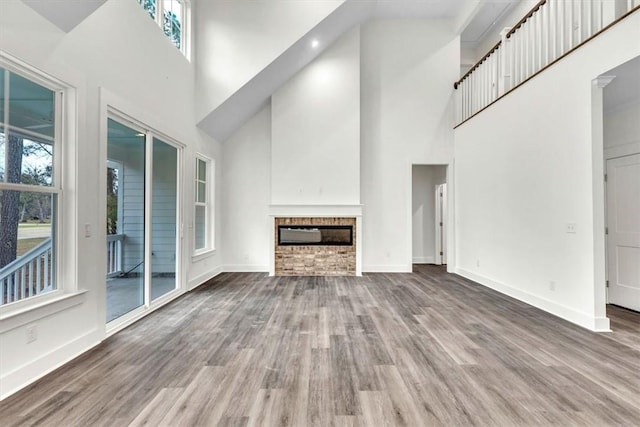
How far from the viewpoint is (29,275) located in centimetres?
216

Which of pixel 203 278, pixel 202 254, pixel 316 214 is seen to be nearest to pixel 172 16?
pixel 202 254

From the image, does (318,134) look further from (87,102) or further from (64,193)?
(64,193)

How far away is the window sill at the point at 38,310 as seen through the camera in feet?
6.15

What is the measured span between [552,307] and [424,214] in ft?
12.9

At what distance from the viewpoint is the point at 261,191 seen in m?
6.20

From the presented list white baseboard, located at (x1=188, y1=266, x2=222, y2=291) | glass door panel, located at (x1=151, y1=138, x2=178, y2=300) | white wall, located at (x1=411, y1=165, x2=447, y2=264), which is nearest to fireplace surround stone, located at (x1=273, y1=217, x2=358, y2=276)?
white baseboard, located at (x1=188, y1=266, x2=222, y2=291)

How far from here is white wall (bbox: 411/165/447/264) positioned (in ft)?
23.6

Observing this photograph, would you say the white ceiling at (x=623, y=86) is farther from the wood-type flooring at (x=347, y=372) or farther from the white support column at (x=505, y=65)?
the wood-type flooring at (x=347, y=372)

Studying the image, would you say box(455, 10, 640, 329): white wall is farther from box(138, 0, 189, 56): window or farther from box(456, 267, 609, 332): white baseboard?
box(138, 0, 189, 56): window

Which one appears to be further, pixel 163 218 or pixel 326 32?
pixel 326 32

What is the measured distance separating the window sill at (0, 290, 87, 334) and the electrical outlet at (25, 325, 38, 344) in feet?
0.16

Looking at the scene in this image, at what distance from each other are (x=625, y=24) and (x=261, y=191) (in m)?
5.46

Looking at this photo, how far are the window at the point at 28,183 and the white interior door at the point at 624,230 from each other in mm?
5891

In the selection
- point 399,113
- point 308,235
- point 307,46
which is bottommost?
point 308,235
